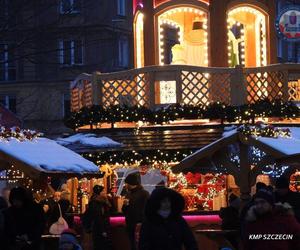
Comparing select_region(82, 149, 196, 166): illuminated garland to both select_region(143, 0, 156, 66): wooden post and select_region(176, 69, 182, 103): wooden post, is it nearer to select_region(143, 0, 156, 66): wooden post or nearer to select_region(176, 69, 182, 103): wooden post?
select_region(176, 69, 182, 103): wooden post

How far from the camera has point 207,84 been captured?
941 inches

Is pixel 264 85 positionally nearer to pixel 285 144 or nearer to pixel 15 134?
pixel 285 144

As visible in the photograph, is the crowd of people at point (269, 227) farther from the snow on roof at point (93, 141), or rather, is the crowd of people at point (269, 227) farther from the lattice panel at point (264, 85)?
the lattice panel at point (264, 85)

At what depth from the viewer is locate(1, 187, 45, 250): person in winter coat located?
14000mm

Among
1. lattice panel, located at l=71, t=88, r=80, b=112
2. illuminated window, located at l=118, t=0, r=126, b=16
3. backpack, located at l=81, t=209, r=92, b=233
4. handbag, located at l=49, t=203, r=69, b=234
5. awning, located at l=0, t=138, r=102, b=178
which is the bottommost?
backpack, located at l=81, t=209, r=92, b=233

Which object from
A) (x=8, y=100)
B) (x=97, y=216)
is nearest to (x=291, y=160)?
(x=97, y=216)

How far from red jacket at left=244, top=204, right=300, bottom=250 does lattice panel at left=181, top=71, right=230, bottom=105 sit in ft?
40.8

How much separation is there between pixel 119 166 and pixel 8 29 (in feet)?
13.2

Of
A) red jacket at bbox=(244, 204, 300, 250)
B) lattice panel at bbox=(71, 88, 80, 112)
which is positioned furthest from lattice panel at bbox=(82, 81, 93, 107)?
red jacket at bbox=(244, 204, 300, 250)

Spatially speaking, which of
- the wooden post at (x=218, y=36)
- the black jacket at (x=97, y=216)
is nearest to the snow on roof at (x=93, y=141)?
the black jacket at (x=97, y=216)

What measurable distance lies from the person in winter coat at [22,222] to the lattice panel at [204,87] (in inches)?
391

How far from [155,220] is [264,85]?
527 inches

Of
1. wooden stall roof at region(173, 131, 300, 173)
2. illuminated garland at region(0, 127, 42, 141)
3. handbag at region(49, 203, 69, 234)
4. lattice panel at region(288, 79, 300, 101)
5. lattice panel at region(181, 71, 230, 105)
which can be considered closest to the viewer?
illuminated garland at region(0, 127, 42, 141)

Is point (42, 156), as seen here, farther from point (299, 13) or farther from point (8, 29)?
point (299, 13)
